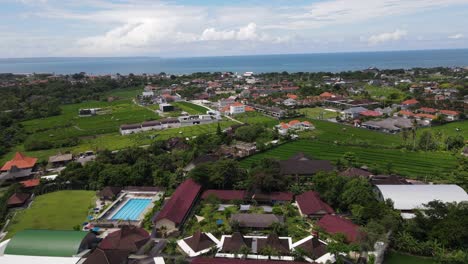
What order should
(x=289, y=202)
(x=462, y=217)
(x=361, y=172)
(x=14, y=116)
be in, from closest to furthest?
1. (x=462, y=217)
2. (x=289, y=202)
3. (x=361, y=172)
4. (x=14, y=116)

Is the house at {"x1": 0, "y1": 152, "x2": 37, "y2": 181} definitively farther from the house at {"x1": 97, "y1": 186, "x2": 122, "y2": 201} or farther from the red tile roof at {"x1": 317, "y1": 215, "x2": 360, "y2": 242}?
the red tile roof at {"x1": 317, "y1": 215, "x2": 360, "y2": 242}

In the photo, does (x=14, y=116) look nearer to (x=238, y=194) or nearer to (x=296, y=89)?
(x=238, y=194)

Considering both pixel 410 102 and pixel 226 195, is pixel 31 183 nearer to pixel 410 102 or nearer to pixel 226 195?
pixel 226 195

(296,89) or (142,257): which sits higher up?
(296,89)

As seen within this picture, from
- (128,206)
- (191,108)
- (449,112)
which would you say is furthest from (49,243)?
(449,112)

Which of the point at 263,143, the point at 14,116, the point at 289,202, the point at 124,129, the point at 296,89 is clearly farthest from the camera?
the point at 296,89

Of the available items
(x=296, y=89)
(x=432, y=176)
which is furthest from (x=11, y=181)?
(x=296, y=89)

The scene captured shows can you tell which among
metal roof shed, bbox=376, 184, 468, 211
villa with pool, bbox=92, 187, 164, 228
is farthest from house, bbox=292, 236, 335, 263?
villa with pool, bbox=92, 187, 164, 228
